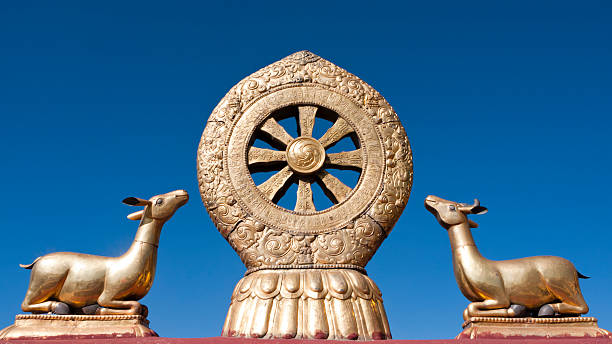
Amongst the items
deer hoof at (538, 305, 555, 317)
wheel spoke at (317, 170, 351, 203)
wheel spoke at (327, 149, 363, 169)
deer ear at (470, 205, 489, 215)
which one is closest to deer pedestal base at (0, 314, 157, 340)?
wheel spoke at (317, 170, 351, 203)

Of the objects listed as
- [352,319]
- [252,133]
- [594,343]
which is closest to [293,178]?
[252,133]

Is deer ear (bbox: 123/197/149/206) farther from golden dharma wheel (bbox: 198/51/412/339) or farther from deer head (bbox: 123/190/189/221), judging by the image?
golden dharma wheel (bbox: 198/51/412/339)

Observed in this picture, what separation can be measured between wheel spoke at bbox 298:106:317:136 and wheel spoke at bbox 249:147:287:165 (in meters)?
0.40

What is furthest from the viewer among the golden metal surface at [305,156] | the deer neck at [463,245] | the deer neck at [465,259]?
the golden metal surface at [305,156]

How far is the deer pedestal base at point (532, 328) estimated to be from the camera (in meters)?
7.41

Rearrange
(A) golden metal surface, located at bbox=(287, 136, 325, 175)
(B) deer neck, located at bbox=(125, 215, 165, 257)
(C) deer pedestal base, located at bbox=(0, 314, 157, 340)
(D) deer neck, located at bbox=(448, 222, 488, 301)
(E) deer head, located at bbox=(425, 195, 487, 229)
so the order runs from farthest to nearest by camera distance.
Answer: (A) golden metal surface, located at bbox=(287, 136, 325, 175) < (E) deer head, located at bbox=(425, 195, 487, 229) < (B) deer neck, located at bbox=(125, 215, 165, 257) < (D) deer neck, located at bbox=(448, 222, 488, 301) < (C) deer pedestal base, located at bbox=(0, 314, 157, 340)

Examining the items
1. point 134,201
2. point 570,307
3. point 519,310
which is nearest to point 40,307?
point 134,201

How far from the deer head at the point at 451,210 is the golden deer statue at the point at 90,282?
11.4ft

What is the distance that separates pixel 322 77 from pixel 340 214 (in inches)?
73.6

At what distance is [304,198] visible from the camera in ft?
28.0

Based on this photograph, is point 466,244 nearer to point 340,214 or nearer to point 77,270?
point 340,214

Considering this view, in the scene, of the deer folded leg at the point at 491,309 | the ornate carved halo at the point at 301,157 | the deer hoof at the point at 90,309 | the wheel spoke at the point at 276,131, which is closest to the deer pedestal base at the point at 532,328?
the deer folded leg at the point at 491,309

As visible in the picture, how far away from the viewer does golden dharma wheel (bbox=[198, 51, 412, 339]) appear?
7707mm

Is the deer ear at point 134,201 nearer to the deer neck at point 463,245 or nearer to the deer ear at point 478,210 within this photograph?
the deer neck at point 463,245
